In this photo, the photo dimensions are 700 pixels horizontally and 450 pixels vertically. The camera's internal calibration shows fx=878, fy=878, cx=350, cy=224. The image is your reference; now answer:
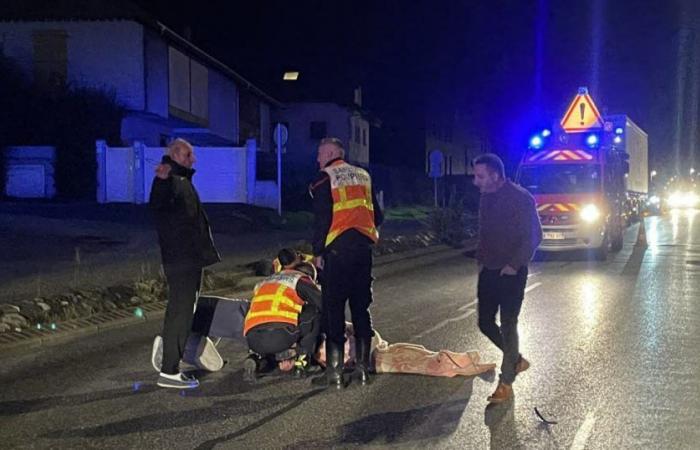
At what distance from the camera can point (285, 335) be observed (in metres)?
7.14

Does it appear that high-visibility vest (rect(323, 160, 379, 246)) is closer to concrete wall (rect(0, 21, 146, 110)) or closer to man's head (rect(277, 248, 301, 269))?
man's head (rect(277, 248, 301, 269))

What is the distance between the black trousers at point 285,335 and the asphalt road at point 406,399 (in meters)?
0.29

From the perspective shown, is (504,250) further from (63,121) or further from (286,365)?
(63,121)

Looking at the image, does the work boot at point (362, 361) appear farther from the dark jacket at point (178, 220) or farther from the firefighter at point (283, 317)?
the dark jacket at point (178, 220)

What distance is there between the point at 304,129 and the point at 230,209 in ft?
91.9

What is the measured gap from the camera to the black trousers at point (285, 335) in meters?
7.13

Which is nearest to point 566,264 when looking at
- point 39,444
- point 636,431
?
point 636,431

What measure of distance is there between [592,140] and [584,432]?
615 inches

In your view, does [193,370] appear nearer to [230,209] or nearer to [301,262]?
[301,262]

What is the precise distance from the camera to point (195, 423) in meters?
6.05

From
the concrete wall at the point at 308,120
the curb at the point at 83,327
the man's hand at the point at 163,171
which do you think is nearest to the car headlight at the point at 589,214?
the curb at the point at 83,327

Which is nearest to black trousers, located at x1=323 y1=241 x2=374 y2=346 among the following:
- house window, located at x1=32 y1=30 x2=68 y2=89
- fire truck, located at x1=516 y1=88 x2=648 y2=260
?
fire truck, located at x1=516 y1=88 x2=648 y2=260

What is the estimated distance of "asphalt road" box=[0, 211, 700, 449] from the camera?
5.70 m

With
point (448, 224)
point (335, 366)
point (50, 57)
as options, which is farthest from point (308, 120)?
point (335, 366)
